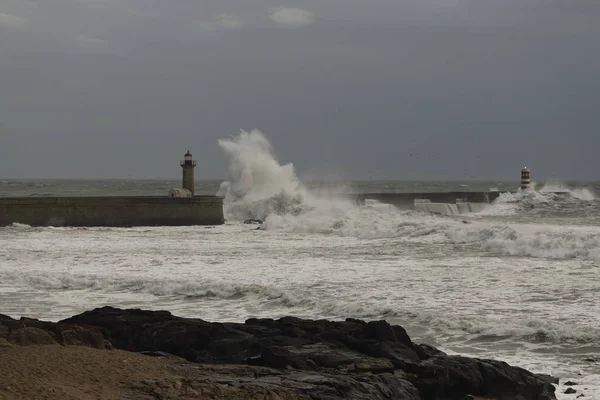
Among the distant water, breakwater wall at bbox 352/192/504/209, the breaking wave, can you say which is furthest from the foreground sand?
the distant water

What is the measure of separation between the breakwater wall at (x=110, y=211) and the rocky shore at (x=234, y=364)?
20.3 metres

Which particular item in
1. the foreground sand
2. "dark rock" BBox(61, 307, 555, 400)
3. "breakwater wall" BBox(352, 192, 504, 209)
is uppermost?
"breakwater wall" BBox(352, 192, 504, 209)

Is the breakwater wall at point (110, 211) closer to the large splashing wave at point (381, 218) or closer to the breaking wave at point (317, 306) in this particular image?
the large splashing wave at point (381, 218)

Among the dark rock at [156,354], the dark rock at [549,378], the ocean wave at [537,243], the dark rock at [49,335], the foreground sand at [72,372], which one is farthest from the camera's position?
the ocean wave at [537,243]

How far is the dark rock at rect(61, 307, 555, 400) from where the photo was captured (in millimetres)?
6352

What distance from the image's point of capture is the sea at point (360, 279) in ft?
30.8

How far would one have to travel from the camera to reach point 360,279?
1413cm

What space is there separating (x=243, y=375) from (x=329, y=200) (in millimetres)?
31434

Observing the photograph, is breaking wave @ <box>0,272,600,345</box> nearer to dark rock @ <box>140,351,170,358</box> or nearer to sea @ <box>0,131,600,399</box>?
sea @ <box>0,131,600,399</box>

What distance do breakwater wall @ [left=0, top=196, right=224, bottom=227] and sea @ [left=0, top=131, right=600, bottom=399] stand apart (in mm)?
702

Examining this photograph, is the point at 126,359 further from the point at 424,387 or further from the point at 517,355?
the point at 517,355

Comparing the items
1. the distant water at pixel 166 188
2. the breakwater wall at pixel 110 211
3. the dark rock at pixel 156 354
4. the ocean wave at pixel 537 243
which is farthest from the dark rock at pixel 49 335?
the distant water at pixel 166 188

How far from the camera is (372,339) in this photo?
24.1 ft

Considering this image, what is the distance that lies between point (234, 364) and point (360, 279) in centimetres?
753
